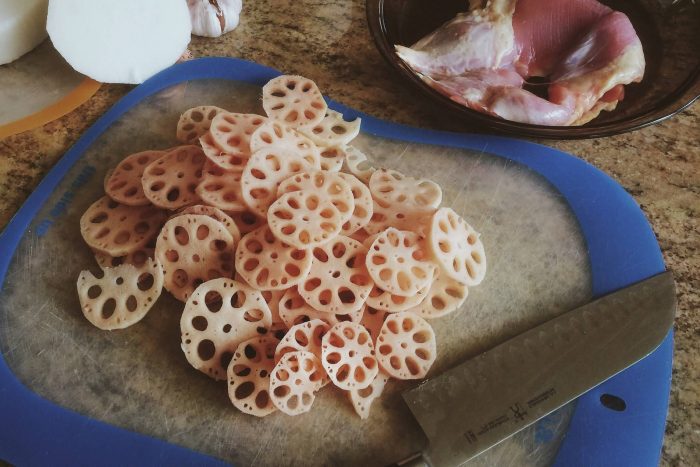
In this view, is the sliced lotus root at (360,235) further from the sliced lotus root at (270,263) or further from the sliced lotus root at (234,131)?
the sliced lotus root at (234,131)

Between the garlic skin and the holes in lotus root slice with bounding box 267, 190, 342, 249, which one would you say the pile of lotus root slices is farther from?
the garlic skin

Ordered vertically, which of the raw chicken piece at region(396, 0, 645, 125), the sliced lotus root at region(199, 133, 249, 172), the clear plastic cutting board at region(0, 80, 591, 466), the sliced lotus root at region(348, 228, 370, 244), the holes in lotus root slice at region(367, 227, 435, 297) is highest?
the raw chicken piece at region(396, 0, 645, 125)

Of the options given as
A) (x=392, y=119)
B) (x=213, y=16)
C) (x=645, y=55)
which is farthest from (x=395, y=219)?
(x=645, y=55)

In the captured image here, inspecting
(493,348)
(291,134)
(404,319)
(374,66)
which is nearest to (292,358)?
(404,319)

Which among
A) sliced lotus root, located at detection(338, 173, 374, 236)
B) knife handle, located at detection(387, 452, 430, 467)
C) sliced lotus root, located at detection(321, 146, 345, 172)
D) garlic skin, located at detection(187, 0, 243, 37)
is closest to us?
knife handle, located at detection(387, 452, 430, 467)

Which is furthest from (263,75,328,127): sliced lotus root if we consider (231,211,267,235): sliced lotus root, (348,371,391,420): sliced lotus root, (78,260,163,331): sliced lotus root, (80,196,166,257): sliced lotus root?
(348,371,391,420): sliced lotus root

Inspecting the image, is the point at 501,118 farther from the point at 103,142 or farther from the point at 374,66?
the point at 103,142

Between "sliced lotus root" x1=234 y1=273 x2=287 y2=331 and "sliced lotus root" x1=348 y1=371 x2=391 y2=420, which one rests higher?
"sliced lotus root" x1=234 y1=273 x2=287 y2=331
